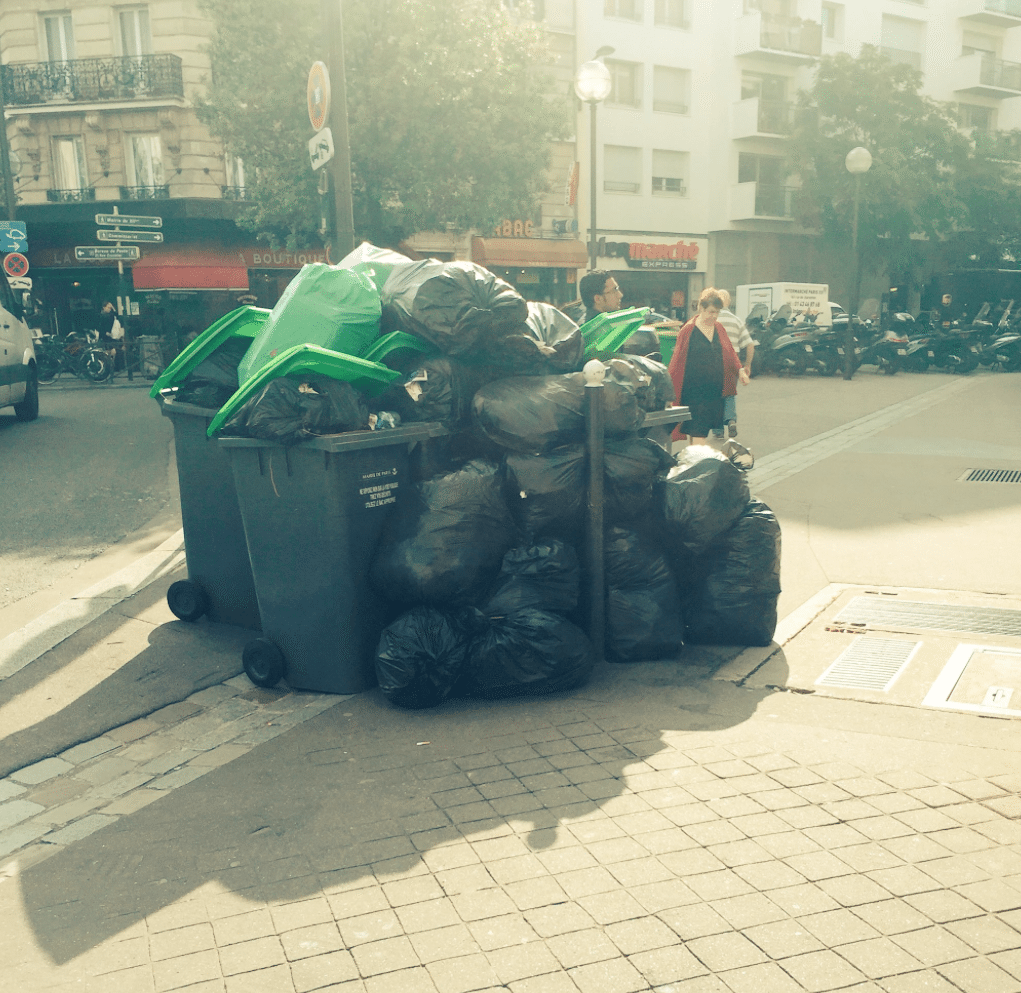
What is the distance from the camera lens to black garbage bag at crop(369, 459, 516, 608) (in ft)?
13.7

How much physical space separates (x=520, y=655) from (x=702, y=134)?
3541 cm

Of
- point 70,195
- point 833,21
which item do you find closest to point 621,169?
Result: point 833,21

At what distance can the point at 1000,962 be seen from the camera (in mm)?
2430

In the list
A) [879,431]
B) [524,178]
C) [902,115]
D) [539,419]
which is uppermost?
[902,115]

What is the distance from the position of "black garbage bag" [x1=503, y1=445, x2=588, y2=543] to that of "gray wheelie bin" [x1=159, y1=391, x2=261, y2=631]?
1525mm

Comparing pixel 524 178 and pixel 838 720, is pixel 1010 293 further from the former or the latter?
pixel 838 720

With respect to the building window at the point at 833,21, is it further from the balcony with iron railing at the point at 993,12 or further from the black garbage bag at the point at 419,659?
the black garbage bag at the point at 419,659

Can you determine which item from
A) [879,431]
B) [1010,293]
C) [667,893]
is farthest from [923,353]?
[1010,293]

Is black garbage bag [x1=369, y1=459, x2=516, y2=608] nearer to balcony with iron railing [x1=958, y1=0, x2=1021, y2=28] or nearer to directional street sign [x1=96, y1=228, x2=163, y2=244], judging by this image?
directional street sign [x1=96, y1=228, x2=163, y2=244]

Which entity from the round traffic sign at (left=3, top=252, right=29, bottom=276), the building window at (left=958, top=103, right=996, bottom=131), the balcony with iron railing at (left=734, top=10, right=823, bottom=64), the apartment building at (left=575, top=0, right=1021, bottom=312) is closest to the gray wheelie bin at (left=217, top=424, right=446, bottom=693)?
the round traffic sign at (left=3, top=252, right=29, bottom=276)

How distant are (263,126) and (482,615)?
63.2ft

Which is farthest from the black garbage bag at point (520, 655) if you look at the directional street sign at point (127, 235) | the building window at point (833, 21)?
the building window at point (833, 21)

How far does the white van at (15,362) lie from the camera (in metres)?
12.2

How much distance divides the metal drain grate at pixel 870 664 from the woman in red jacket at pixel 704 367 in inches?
159
